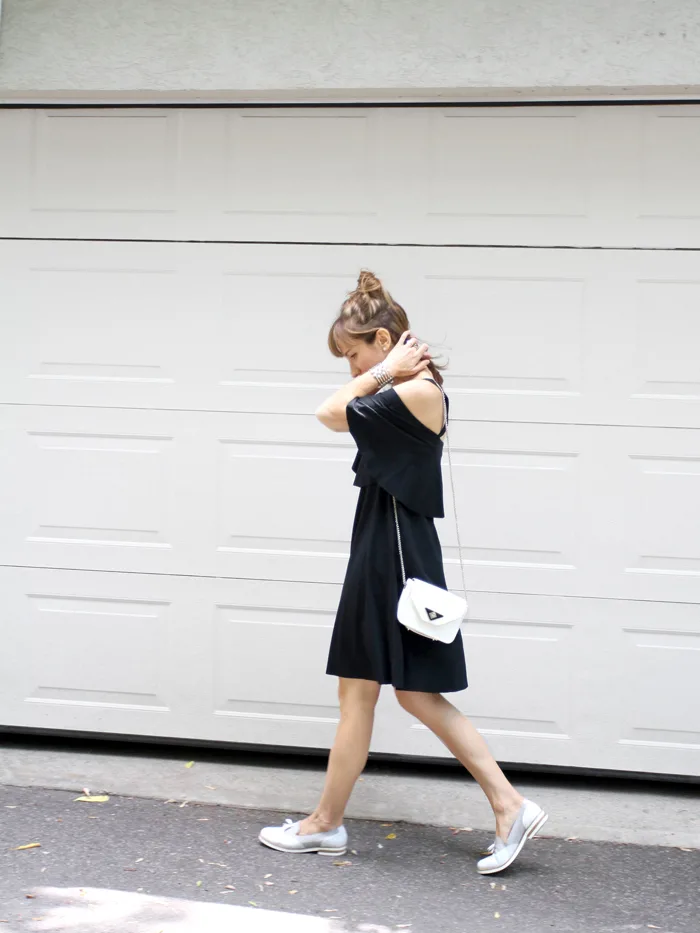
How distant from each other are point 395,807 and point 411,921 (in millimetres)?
922

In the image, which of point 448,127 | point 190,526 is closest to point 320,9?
point 448,127

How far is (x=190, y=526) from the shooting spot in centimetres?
411

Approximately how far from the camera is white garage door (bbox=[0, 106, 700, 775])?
390cm

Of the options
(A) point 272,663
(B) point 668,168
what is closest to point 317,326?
(A) point 272,663

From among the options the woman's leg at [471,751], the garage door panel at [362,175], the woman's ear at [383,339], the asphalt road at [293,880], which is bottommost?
→ the asphalt road at [293,880]

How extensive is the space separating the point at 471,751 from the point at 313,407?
4.87 feet

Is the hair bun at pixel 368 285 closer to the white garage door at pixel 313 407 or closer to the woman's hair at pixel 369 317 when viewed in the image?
the woman's hair at pixel 369 317

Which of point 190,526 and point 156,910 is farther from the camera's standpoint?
point 190,526

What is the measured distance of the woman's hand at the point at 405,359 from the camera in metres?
3.06

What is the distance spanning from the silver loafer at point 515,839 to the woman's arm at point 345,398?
1269 mm

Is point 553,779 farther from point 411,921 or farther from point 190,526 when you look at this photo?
point 190,526

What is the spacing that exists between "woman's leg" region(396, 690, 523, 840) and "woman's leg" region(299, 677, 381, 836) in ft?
0.36

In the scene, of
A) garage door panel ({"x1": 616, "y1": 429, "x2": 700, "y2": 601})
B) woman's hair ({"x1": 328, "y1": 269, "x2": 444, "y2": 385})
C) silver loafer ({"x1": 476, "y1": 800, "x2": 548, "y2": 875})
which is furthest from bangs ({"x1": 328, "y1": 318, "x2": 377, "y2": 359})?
silver loafer ({"x1": 476, "y1": 800, "x2": 548, "y2": 875})

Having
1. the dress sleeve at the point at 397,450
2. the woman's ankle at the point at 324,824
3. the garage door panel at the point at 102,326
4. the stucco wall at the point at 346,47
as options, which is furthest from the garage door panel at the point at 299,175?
the woman's ankle at the point at 324,824
